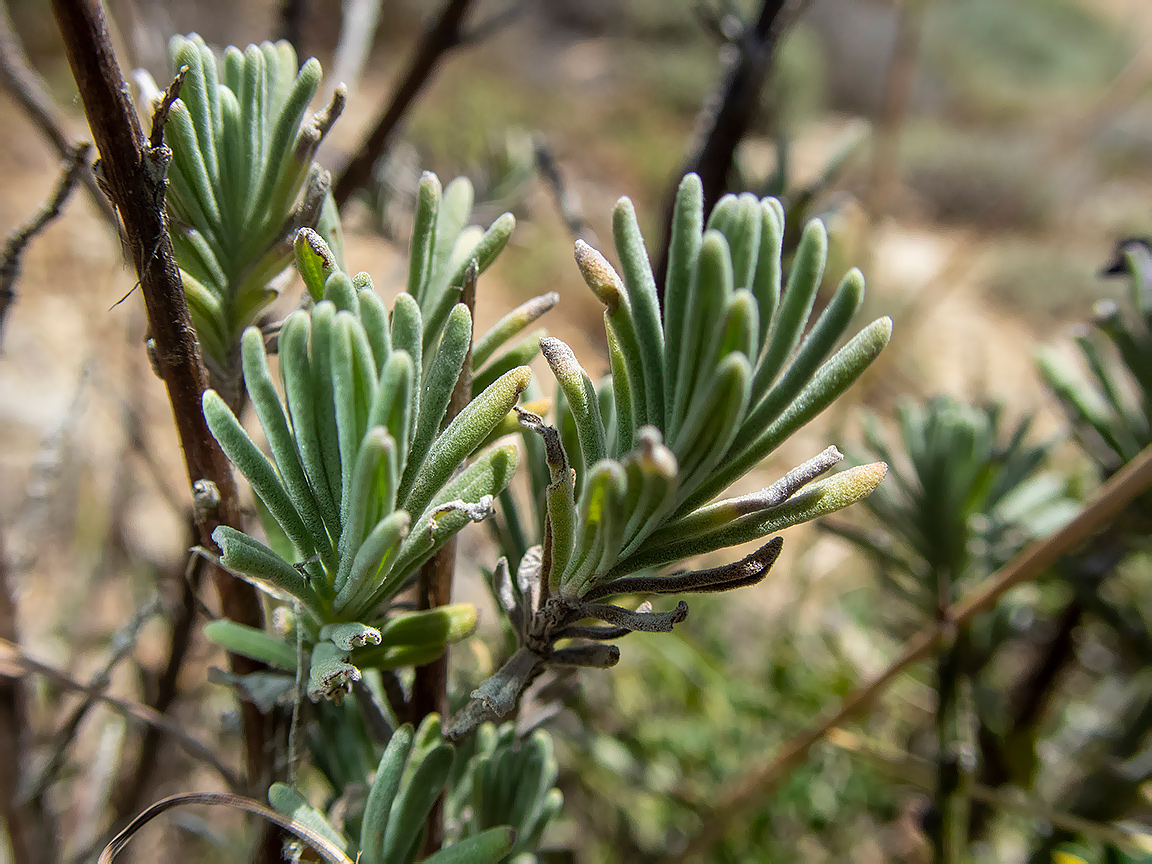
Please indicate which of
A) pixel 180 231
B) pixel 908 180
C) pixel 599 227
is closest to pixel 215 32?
pixel 599 227

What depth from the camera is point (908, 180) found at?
922 cm

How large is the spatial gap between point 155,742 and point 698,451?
0.64 m

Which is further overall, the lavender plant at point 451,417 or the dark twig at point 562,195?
the dark twig at point 562,195

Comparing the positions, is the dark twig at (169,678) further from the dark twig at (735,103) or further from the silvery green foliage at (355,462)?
the dark twig at (735,103)

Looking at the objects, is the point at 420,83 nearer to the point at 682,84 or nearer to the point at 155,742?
the point at 155,742

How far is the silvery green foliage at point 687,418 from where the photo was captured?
27 cm

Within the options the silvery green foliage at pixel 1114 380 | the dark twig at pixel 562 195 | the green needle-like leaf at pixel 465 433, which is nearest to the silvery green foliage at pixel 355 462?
the green needle-like leaf at pixel 465 433

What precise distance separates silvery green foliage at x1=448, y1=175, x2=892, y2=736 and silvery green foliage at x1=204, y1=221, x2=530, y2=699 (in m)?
0.03

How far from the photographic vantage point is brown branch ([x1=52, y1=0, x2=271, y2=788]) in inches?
10.4

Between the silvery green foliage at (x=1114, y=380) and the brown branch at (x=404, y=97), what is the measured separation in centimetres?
57

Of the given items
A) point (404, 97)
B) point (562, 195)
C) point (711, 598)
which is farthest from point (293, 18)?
point (711, 598)

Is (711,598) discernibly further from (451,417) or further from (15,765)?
(451,417)

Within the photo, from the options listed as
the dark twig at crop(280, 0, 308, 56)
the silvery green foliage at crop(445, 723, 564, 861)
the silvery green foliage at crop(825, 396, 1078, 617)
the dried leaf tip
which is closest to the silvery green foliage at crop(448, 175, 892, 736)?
the dried leaf tip

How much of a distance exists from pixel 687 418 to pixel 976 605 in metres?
0.36
